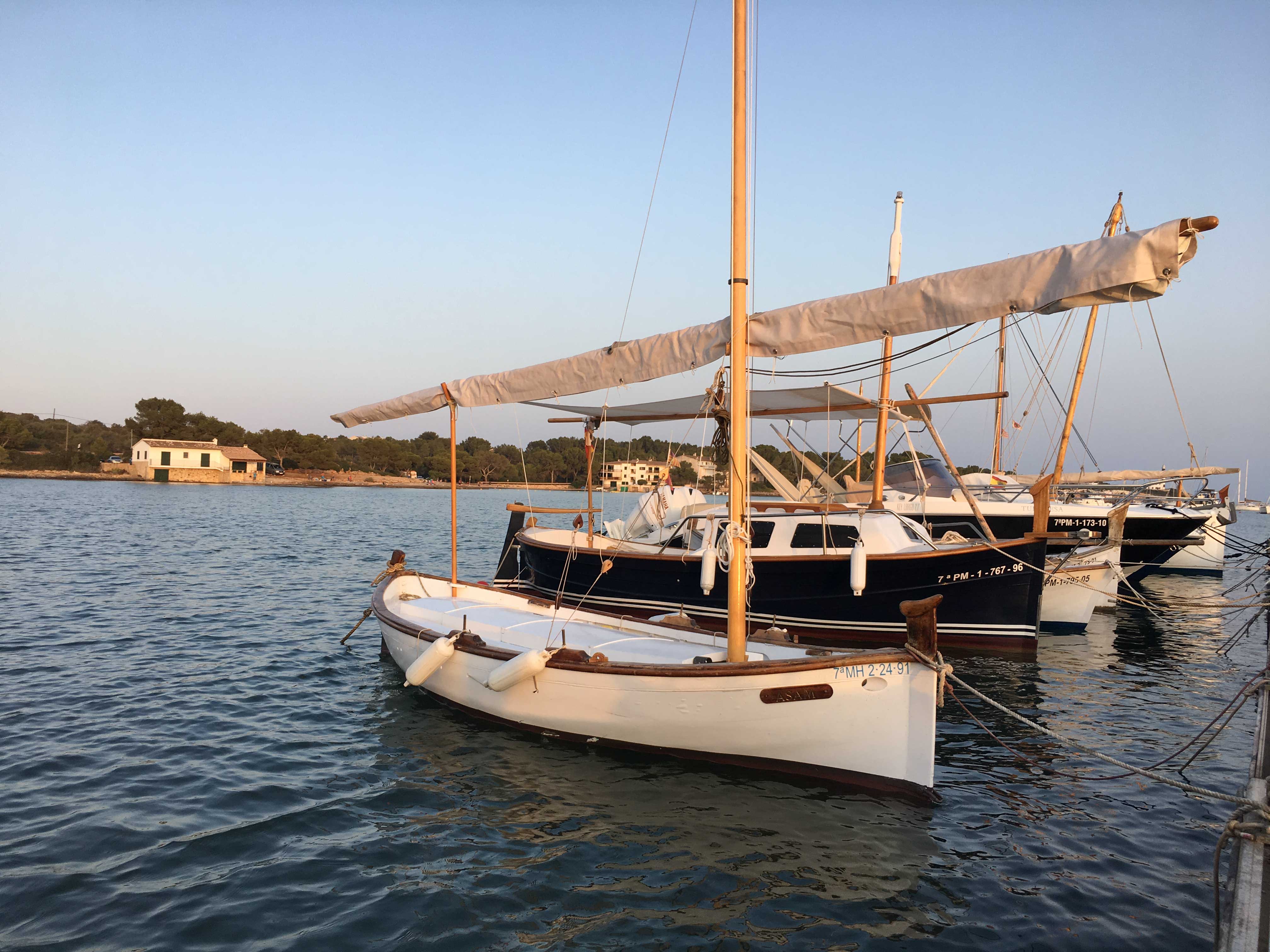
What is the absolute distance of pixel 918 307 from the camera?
251 inches

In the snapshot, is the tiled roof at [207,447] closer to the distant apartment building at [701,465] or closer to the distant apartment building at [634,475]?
the distant apartment building at [634,475]

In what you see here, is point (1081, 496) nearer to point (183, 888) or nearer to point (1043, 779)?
point (1043, 779)

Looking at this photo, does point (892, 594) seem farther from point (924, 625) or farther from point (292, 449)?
point (292, 449)

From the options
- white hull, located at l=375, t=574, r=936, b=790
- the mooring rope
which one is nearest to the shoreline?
white hull, located at l=375, t=574, r=936, b=790

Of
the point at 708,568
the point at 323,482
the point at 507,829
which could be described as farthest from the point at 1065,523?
the point at 323,482

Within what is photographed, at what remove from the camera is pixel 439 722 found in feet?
30.2

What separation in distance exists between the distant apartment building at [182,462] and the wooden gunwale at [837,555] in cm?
10102

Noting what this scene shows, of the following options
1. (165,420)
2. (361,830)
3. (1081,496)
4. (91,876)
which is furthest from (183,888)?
(165,420)

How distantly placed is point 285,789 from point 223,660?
5.72 metres

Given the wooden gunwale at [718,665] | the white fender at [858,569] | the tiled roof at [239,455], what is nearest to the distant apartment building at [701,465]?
the white fender at [858,569]

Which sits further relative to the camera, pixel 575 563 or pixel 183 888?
pixel 575 563

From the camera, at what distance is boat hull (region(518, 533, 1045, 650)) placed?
1275 cm

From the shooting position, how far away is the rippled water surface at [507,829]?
5.06 meters

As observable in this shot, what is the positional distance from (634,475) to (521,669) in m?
54.2
